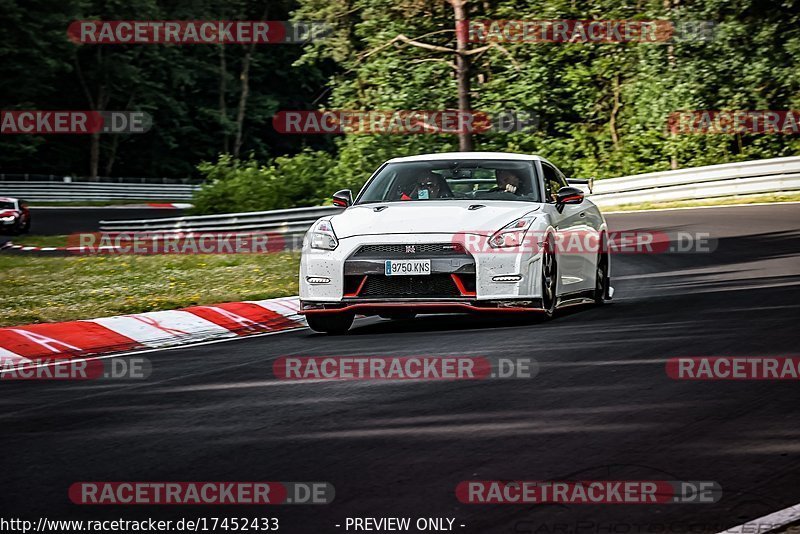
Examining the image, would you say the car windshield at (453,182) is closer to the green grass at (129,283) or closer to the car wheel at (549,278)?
the car wheel at (549,278)

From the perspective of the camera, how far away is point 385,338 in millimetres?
10352

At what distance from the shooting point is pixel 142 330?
11.4 metres

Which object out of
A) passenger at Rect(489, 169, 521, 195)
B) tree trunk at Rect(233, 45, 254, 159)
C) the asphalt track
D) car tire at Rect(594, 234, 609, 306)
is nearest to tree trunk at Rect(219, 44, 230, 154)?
tree trunk at Rect(233, 45, 254, 159)

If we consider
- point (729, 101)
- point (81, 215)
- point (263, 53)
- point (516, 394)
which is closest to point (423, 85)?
point (729, 101)

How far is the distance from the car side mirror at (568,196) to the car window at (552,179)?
0.31 metres

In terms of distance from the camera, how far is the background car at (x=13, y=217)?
3462 cm

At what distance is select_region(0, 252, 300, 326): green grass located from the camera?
13109mm

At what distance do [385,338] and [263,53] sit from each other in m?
Answer: 62.9

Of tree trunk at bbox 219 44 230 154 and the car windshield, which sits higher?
tree trunk at bbox 219 44 230 154

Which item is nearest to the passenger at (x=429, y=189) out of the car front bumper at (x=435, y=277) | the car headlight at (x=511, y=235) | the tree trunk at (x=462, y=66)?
the car headlight at (x=511, y=235)

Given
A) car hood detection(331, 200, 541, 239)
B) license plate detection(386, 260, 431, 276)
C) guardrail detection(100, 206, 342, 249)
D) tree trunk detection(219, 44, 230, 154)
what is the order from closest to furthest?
1. license plate detection(386, 260, 431, 276)
2. car hood detection(331, 200, 541, 239)
3. guardrail detection(100, 206, 342, 249)
4. tree trunk detection(219, 44, 230, 154)

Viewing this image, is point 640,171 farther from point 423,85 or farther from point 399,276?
point 399,276

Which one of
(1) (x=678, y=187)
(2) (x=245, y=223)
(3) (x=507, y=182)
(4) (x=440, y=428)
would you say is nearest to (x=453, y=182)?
(3) (x=507, y=182)

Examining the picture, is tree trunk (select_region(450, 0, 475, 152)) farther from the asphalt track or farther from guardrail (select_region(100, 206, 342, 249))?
the asphalt track
